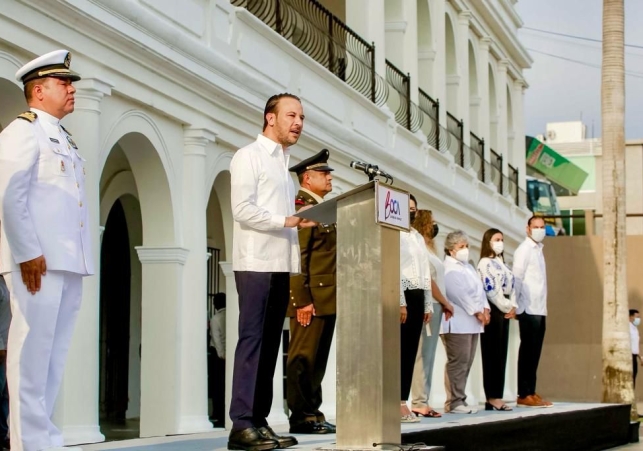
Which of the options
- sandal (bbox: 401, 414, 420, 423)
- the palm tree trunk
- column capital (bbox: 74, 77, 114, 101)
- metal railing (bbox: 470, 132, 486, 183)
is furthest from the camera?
metal railing (bbox: 470, 132, 486, 183)

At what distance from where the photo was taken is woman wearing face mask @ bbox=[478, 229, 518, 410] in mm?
11992

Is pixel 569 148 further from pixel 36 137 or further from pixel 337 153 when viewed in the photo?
pixel 36 137

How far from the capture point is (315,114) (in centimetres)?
1644

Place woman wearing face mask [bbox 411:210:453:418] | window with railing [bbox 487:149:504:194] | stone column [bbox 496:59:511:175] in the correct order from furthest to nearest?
stone column [bbox 496:59:511:175] → window with railing [bbox 487:149:504:194] → woman wearing face mask [bbox 411:210:453:418]

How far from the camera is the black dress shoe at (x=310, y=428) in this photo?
26.5ft

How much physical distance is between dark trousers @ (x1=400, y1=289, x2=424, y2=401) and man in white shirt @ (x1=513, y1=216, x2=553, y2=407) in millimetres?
2107

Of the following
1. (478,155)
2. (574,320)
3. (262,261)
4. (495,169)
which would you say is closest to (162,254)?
(262,261)

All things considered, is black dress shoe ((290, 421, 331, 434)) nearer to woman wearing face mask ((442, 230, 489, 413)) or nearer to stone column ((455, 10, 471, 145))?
woman wearing face mask ((442, 230, 489, 413))

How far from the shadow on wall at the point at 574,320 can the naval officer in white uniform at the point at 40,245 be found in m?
27.0

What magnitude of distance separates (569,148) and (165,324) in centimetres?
6553

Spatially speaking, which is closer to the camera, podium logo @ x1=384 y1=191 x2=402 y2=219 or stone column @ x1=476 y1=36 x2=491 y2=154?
podium logo @ x1=384 y1=191 x2=402 y2=219

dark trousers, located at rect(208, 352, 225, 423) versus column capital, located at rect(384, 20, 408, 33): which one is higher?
column capital, located at rect(384, 20, 408, 33)

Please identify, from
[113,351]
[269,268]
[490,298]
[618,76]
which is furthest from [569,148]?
[269,268]

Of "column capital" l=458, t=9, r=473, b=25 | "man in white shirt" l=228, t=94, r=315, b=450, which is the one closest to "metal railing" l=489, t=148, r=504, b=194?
"column capital" l=458, t=9, r=473, b=25
